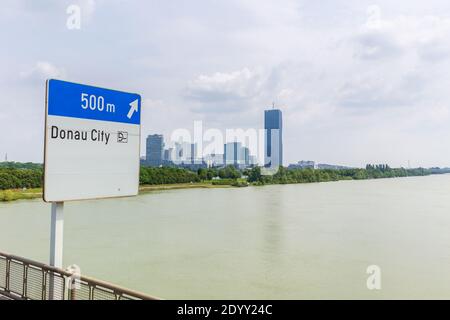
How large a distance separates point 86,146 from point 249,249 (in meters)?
11.3

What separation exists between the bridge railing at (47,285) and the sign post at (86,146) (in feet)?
0.71

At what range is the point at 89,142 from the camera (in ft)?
12.8

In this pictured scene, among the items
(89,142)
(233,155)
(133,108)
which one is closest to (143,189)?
(233,155)

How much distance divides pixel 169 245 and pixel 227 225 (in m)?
5.10

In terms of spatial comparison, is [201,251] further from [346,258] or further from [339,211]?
[339,211]

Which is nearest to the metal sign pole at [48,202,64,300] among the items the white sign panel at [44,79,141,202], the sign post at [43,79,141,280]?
the sign post at [43,79,141,280]

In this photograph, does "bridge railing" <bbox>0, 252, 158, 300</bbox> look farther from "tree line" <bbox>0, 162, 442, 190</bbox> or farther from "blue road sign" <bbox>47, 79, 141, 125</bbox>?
"tree line" <bbox>0, 162, 442, 190</bbox>

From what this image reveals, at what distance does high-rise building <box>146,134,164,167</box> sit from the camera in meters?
63.3

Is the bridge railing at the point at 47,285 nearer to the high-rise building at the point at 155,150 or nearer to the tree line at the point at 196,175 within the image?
the tree line at the point at 196,175

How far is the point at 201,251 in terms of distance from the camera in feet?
46.0

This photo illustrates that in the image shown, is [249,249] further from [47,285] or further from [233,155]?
[233,155]
